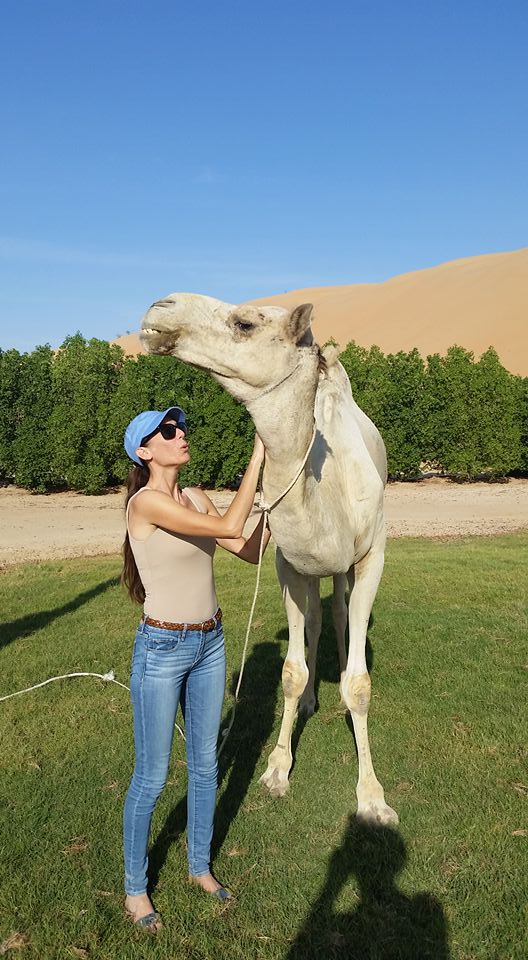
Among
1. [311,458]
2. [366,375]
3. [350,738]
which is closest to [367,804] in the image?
[350,738]

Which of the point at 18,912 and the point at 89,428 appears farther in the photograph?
the point at 89,428

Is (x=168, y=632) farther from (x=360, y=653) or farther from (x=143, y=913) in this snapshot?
(x=360, y=653)

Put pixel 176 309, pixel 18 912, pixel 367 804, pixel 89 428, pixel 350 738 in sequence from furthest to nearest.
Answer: pixel 89 428
pixel 350 738
pixel 367 804
pixel 18 912
pixel 176 309

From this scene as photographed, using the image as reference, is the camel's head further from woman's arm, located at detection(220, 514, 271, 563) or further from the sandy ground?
the sandy ground

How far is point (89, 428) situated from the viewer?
55.7ft

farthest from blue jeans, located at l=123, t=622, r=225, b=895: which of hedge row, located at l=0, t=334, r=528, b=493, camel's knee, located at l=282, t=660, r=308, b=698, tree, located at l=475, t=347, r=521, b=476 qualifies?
tree, located at l=475, t=347, r=521, b=476

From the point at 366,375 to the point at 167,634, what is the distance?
56.1 feet

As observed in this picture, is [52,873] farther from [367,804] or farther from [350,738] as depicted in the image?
[350,738]

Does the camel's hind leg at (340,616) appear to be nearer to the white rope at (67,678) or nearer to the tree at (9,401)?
the white rope at (67,678)

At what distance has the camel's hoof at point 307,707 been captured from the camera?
5.63 m

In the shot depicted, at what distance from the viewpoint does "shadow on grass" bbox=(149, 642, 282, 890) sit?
13.1ft

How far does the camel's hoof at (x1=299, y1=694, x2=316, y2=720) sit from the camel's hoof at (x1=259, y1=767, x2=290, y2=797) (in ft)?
3.51

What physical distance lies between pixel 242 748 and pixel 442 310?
226 feet

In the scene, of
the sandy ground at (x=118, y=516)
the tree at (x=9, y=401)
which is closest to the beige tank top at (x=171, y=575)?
the sandy ground at (x=118, y=516)
